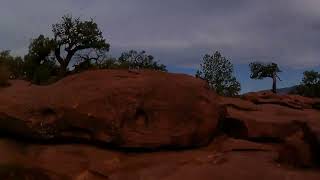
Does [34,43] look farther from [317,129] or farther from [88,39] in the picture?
[317,129]

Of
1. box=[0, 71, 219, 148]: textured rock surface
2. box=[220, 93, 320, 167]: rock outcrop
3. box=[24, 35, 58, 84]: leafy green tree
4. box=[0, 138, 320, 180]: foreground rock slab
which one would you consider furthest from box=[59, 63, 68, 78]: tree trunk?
box=[0, 138, 320, 180]: foreground rock slab

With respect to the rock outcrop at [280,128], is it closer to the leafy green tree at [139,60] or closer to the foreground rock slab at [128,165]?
the foreground rock slab at [128,165]

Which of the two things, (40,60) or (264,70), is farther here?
(264,70)

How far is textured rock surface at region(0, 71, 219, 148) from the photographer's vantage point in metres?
11.0

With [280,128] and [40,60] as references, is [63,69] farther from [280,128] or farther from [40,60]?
[280,128]

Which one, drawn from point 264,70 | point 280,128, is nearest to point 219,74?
point 264,70

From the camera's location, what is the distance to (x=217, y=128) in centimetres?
1262

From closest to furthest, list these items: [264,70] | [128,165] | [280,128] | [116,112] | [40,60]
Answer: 1. [128,165]
2. [116,112]
3. [280,128]
4. [40,60]
5. [264,70]

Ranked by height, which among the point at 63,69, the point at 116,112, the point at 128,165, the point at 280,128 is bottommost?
the point at 128,165

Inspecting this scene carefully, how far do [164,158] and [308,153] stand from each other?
2.86m

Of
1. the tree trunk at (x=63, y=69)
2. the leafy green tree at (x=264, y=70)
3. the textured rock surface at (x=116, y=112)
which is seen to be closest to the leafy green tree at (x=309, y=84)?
the leafy green tree at (x=264, y=70)

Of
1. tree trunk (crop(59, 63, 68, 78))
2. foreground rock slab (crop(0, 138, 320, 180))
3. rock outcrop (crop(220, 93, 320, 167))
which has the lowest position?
foreground rock slab (crop(0, 138, 320, 180))

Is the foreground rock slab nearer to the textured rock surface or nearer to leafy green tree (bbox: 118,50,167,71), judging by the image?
the textured rock surface

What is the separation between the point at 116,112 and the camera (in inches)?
437
